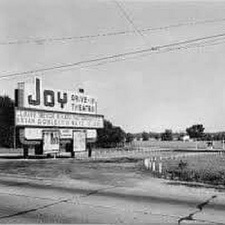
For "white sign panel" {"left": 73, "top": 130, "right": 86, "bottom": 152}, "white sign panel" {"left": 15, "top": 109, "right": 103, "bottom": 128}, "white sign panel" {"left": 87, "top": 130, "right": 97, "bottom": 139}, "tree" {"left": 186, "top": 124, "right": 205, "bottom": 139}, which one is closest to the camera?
"white sign panel" {"left": 15, "top": 109, "right": 103, "bottom": 128}

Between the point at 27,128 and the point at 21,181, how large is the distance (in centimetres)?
1898

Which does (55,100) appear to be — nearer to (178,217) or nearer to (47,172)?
(47,172)

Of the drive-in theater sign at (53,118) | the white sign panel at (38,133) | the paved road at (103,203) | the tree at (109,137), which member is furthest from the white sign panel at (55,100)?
the tree at (109,137)

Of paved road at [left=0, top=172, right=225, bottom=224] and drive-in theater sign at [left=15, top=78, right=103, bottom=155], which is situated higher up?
drive-in theater sign at [left=15, top=78, right=103, bottom=155]

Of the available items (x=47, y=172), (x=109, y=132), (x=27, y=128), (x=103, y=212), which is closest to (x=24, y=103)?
(x=27, y=128)

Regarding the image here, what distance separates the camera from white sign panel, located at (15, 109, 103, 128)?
1517 inches

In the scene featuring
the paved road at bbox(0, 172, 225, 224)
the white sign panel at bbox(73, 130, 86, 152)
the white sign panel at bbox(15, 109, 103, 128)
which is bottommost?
the paved road at bbox(0, 172, 225, 224)

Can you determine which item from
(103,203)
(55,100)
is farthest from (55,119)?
(103,203)

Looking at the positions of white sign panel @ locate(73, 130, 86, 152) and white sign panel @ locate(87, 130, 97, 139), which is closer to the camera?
white sign panel @ locate(73, 130, 86, 152)

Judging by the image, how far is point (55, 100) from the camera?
141 ft

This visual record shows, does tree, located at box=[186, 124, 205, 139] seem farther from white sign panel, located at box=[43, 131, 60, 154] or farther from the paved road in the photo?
the paved road

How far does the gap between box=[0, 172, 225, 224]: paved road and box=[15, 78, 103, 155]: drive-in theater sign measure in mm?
19493


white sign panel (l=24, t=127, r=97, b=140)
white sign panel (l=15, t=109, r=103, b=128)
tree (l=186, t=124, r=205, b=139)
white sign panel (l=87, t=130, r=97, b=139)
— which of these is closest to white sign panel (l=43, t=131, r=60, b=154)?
white sign panel (l=24, t=127, r=97, b=140)

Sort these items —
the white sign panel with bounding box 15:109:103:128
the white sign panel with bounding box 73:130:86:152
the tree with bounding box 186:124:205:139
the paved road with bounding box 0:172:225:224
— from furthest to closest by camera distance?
the tree with bounding box 186:124:205:139, the white sign panel with bounding box 73:130:86:152, the white sign panel with bounding box 15:109:103:128, the paved road with bounding box 0:172:225:224
